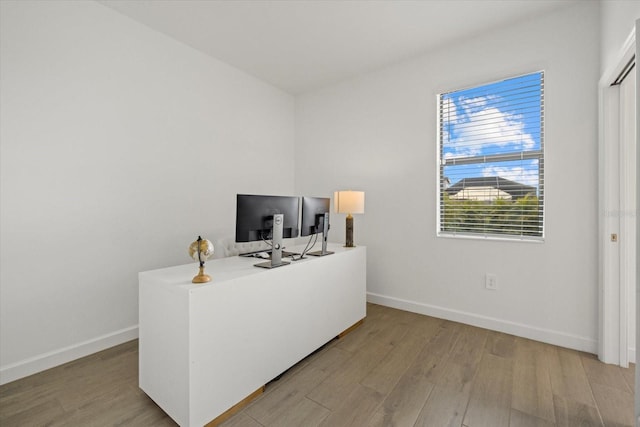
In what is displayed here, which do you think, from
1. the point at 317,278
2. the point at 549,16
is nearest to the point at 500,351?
the point at 317,278

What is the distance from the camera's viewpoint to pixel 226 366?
160 cm

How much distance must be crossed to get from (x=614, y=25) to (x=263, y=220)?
273 cm

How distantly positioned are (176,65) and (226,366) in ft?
9.34

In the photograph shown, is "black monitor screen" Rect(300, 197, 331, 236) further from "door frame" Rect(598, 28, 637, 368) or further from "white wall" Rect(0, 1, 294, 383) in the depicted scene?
"door frame" Rect(598, 28, 637, 368)

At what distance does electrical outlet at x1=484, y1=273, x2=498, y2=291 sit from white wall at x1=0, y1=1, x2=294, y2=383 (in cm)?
288

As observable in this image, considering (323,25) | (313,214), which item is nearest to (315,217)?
(313,214)

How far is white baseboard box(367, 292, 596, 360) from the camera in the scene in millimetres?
2322

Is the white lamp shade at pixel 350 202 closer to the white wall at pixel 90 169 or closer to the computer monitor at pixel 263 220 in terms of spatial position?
the computer monitor at pixel 263 220

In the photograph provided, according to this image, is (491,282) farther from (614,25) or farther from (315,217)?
(614,25)

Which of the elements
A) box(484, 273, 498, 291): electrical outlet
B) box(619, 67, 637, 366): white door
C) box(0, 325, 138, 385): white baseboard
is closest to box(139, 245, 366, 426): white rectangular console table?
box(0, 325, 138, 385): white baseboard

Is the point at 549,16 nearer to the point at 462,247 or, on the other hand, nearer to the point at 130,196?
the point at 462,247

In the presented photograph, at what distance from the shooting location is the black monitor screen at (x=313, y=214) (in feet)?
7.85

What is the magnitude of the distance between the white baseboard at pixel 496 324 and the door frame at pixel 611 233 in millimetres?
167

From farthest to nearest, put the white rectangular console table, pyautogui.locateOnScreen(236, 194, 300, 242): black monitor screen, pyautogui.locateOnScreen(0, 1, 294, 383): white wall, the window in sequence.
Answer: the window < pyautogui.locateOnScreen(0, 1, 294, 383): white wall < pyautogui.locateOnScreen(236, 194, 300, 242): black monitor screen < the white rectangular console table
